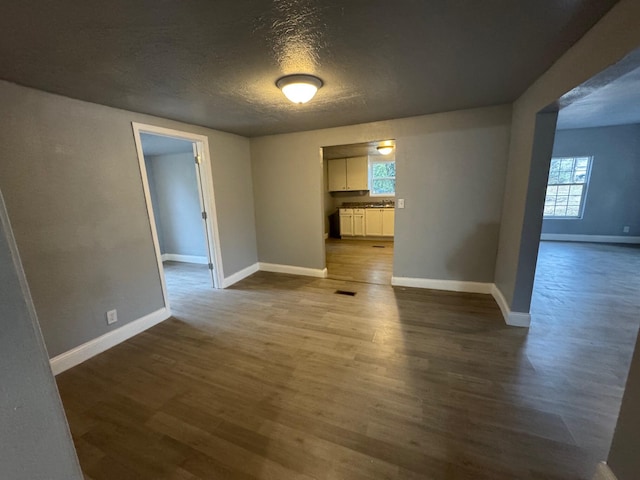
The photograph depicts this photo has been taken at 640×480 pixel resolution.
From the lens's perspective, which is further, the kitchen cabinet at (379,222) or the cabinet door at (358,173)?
the cabinet door at (358,173)

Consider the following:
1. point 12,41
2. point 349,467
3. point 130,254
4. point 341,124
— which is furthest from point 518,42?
point 130,254

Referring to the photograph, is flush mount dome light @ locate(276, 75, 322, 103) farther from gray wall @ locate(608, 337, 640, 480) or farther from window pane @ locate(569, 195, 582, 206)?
window pane @ locate(569, 195, 582, 206)

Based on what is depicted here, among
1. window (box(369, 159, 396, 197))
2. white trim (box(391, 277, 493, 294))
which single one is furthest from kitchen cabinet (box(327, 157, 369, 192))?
white trim (box(391, 277, 493, 294))

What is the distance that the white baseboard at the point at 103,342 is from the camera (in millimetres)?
2211

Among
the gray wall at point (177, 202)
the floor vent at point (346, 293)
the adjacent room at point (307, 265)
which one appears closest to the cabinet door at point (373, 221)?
the adjacent room at point (307, 265)

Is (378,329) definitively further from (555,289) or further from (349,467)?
(555,289)

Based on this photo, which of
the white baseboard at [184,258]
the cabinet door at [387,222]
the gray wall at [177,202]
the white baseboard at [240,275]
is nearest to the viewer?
the white baseboard at [240,275]

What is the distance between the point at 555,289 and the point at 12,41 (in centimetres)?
547

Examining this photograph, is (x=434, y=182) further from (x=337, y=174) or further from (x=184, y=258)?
(x=184, y=258)

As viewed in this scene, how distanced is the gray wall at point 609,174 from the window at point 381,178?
360 cm

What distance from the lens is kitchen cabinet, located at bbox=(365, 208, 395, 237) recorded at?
644cm

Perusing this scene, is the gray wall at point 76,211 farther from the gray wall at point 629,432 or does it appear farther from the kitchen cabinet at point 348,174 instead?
the kitchen cabinet at point 348,174

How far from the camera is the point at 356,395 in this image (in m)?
1.84

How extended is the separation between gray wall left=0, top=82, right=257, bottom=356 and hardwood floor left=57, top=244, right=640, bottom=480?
0.46 metres
